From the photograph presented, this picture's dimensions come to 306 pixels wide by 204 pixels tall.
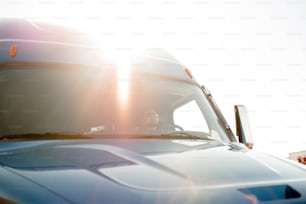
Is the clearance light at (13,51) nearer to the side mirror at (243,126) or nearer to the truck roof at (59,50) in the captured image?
the truck roof at (59,50)

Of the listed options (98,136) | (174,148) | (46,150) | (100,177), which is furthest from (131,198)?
(98,136)

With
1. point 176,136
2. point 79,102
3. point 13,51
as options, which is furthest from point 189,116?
point 13,51

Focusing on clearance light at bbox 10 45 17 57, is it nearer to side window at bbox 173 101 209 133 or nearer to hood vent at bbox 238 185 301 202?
side window at bbox 173 101 209 133

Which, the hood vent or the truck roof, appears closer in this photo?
the hood vent

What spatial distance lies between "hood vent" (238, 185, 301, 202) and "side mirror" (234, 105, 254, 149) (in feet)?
5.35

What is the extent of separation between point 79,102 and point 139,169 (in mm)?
1168

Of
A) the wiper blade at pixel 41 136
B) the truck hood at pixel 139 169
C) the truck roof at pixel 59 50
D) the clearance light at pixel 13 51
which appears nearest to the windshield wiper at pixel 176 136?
the truck hood at pixel 139 169

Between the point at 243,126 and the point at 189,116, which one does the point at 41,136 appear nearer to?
the point at 189,116

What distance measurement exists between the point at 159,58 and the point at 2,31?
1.16 metres

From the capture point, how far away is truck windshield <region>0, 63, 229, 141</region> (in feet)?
8.93

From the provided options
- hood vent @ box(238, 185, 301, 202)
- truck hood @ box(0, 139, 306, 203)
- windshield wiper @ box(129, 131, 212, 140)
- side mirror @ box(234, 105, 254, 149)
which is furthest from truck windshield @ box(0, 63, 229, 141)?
hood vent @ box(238, 185, 301, 202)

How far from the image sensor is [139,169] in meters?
1.84

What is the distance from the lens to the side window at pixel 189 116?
11.5 feet

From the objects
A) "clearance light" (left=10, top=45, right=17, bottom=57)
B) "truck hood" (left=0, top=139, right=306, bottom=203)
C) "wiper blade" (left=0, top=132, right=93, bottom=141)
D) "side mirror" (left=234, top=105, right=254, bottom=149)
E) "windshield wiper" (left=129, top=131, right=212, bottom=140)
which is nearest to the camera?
"truck hood" (left=0, top=139, right=306, bottom=203)
